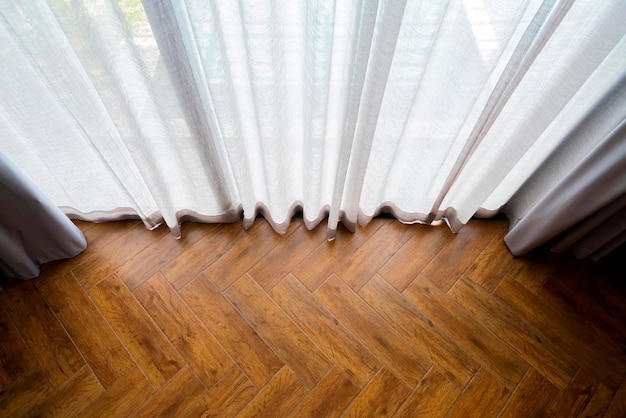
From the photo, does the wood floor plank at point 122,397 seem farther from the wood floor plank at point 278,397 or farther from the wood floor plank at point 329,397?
the wood floor plank at point 329,397

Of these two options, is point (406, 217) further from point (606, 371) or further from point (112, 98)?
point (112, 98)

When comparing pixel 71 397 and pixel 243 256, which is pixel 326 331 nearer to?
pixel 243 256

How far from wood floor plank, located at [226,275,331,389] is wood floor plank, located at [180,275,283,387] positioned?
0.08 feet

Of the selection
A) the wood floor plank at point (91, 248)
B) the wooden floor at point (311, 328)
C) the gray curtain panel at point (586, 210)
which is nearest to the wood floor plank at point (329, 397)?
the wooden floor at point (311, 328)

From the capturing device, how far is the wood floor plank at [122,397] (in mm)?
978

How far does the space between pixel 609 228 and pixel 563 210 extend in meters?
0.26

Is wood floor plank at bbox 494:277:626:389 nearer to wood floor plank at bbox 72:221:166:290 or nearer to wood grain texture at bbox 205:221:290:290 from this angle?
wood grain texture at bbox 205:221:290:290

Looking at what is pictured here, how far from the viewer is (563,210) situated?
106cm

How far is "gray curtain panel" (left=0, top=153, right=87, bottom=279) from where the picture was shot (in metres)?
0.95

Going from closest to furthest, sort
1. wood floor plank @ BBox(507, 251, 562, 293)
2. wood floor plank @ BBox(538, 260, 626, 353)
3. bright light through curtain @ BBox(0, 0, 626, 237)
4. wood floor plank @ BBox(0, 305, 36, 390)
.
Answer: bright light through curtain @ BBox(0, 0, 626, 237)
wood floor plank @ BBox(0, 305, 36, 390)
wood floor plank @ BBox(538, 260, 626, 353)
wood floor plank @ BBox(507, 251, 562, 293)

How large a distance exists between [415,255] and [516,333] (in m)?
0.40

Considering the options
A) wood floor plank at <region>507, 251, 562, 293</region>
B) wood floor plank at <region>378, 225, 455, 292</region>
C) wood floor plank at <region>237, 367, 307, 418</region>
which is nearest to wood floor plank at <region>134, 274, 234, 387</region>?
wood floor plank at <region>237, 367, 307, 418</region>

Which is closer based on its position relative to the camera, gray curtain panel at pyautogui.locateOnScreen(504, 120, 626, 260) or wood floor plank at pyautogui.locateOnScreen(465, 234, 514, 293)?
gray curtain panel at pyautogui.locateOnScreen(504, 120, 626, 260)

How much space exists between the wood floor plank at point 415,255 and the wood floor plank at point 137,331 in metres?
0.76
